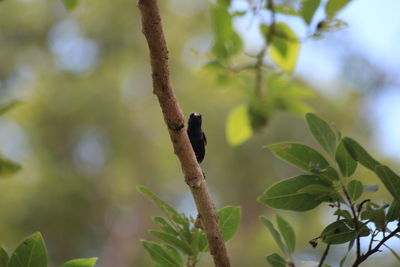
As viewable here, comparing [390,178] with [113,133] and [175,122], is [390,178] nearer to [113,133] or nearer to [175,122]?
[175,122]

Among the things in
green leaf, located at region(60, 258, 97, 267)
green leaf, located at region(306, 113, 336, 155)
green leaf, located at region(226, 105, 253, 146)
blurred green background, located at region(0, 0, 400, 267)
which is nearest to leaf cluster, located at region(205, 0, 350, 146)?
green leaf, located at region(226, 105, 253, 146)

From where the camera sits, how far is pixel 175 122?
111cm

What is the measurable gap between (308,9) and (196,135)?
569 millimetres

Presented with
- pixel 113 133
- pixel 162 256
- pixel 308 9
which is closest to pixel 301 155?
pixel 162 256

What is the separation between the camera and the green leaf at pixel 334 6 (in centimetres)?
168

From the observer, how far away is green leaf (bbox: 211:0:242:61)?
188cm

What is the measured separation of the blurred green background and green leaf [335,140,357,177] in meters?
10.2

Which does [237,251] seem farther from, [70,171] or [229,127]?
[229,127]

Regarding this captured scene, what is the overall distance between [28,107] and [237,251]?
21.0 ft

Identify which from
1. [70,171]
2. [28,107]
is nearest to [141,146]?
[70,171]

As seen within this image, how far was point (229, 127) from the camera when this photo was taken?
2234mm

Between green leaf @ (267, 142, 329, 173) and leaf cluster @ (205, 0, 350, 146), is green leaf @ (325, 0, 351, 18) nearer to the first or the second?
leaf cluster @ (205, 0, 350, 146)

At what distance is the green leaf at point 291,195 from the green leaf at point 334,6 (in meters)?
0.72

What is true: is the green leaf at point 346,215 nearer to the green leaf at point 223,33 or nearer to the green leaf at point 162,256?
the green leaf at point 162,256
